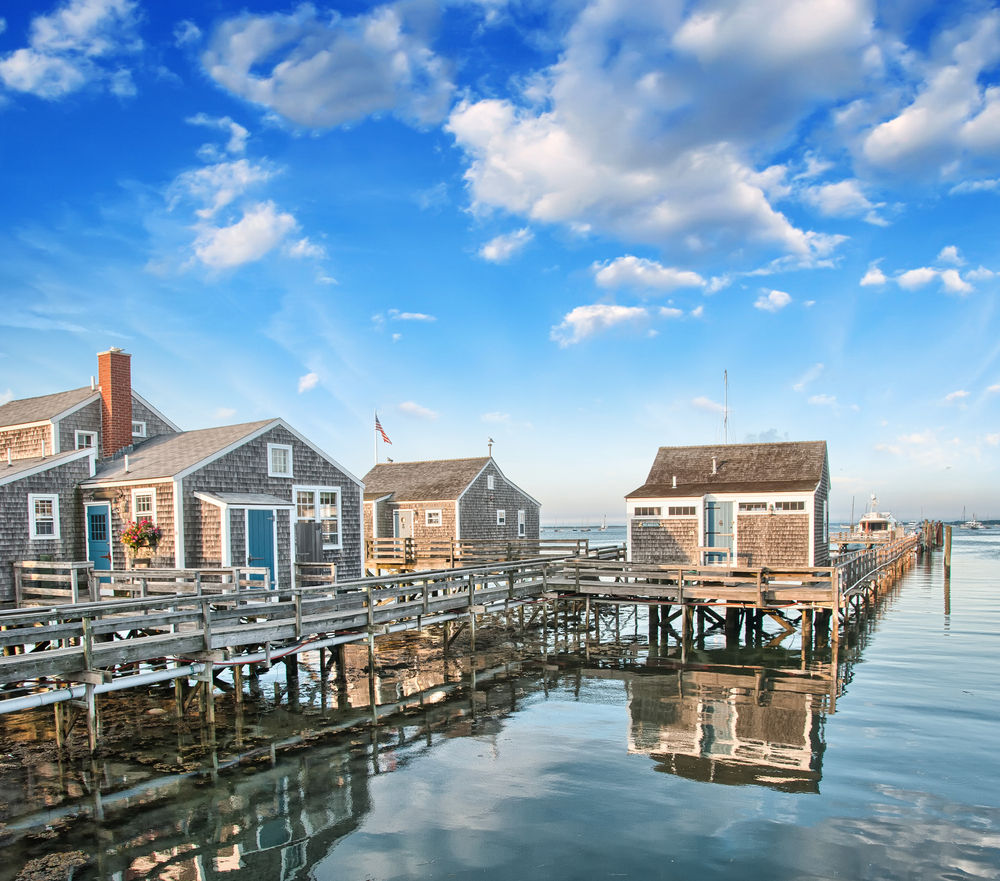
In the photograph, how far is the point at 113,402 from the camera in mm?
26984

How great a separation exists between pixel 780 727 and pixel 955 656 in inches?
410

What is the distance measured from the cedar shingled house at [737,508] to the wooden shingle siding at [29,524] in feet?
63.6

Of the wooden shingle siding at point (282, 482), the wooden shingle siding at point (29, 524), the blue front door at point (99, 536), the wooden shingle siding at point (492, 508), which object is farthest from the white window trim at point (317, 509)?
the wooden shingle siding at point (492, 508)

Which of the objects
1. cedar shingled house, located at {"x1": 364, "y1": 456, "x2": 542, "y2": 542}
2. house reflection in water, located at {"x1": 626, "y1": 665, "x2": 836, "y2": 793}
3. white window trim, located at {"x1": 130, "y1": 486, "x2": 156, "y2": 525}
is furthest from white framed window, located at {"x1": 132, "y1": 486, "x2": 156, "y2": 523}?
cedar shingled house, located at {"x1": 364, "y1": 456, "x2": 542, "y2": 542}

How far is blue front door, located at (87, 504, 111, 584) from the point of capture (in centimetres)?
2320

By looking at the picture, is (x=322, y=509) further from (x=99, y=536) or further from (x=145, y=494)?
(x=99, y=536)

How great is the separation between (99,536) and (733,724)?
19.2m

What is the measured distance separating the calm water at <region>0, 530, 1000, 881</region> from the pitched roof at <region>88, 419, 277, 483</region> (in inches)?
340

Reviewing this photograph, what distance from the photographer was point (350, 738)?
44.6 feet

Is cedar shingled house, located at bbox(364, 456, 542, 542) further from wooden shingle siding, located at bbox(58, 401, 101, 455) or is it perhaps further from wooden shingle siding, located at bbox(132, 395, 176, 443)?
wooden shingle siding, located at bbox(58, 401, 101, 455)

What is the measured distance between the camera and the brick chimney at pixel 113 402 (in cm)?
2688

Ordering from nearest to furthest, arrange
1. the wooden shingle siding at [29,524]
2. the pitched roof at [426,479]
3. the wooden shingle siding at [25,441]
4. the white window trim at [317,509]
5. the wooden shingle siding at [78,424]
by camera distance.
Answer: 1. the wooden shingle siding at [29,524]
2. the white window trim at [317,509]
3. the wooden shingle siding at [78,424]
4. the wooden shingle siding at [25,441]
5. the pitched roof at [426,479]

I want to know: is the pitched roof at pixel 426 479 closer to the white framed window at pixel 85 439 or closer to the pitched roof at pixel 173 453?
the pitched roof at pixel 173 453

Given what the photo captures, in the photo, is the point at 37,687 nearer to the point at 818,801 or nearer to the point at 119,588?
the point at 119,588
